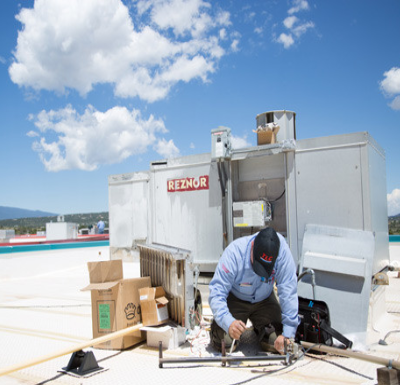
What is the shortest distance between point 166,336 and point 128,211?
420cm

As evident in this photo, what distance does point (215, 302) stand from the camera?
11.6 ft

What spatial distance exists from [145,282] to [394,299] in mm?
4546

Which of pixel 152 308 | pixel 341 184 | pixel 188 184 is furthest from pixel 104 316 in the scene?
pixel 341 184

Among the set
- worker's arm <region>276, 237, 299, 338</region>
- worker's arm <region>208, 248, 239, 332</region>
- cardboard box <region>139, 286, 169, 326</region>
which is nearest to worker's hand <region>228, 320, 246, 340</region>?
worker's arm <region>208, 248, 239, 332</region>

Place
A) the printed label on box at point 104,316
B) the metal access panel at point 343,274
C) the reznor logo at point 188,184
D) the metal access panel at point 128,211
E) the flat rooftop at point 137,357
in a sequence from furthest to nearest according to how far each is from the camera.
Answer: the metal access panel at point 128,211
the reznor logo at point 188,184
the metal access panel at point 343,274
the printed label on box at point 104,316
the flat rooftop at point 137,357

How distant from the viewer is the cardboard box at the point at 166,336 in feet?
13.0

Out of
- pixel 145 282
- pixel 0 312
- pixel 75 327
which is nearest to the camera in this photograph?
pixel 145 282

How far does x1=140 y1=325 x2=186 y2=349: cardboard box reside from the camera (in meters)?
3.96

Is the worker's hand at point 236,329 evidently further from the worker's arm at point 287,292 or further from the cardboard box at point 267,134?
the cardboard box at point 267,134

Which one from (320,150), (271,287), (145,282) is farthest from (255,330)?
(320,150)

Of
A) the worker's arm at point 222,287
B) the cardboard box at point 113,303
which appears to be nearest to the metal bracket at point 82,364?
the cardboard box at point 113,303

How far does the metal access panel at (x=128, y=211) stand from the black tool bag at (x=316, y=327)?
14.0ft

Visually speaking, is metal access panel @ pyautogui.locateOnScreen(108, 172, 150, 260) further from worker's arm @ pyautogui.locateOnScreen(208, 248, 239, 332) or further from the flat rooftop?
worker's arm @ pyautogui.locateOnScreen(208, 248, 239, 332)

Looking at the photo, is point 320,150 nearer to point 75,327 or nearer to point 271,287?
point 271,287
